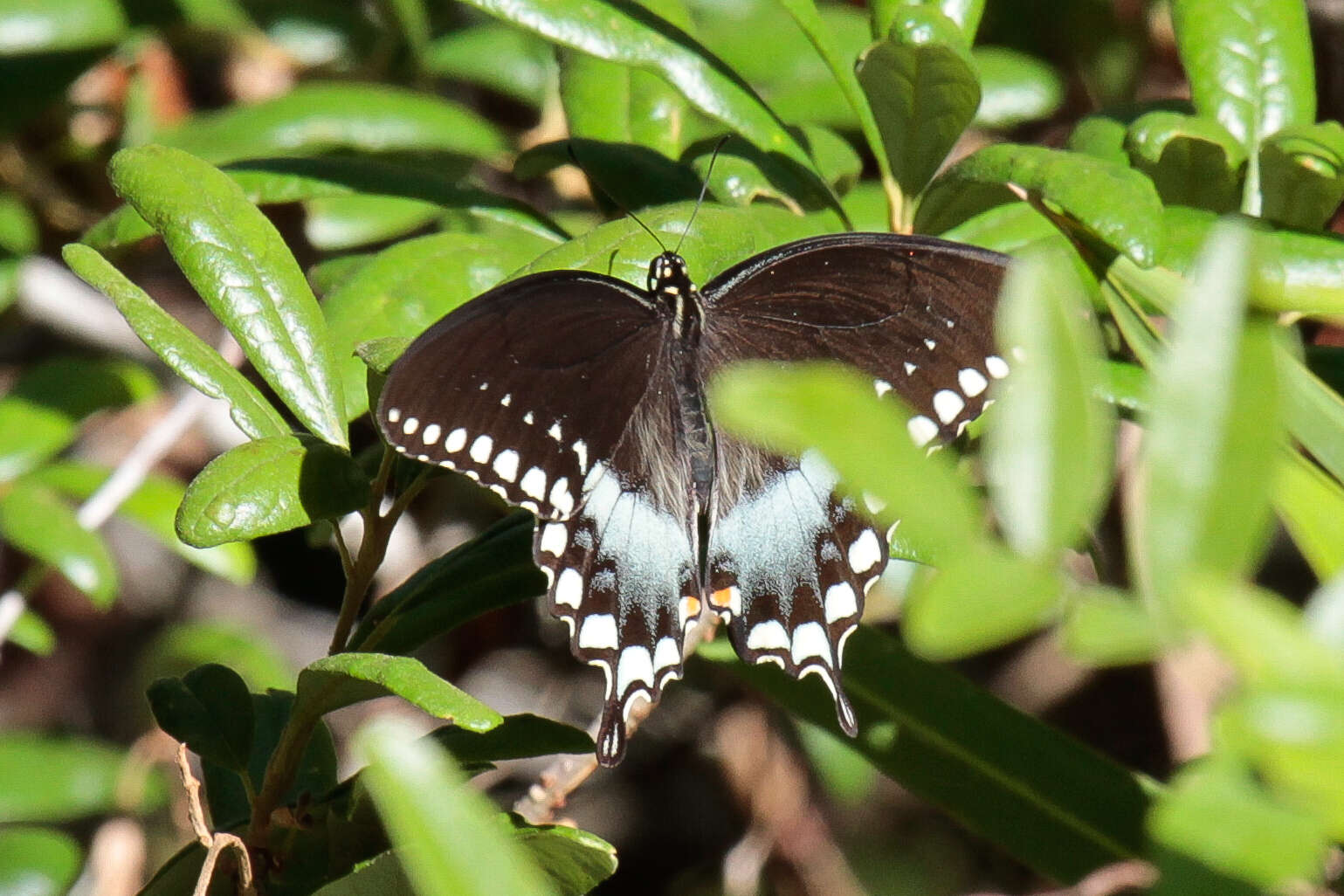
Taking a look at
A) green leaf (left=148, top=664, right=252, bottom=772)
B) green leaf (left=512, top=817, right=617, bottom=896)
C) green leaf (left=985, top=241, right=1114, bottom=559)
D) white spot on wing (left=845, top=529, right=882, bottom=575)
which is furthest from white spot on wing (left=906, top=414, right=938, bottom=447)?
green leaf (left=985, top=241, right=1114, bottom=559)

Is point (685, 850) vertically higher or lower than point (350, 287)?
lower

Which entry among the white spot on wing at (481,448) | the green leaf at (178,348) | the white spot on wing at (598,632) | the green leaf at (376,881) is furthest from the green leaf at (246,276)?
the white spot on wing at (598,632)

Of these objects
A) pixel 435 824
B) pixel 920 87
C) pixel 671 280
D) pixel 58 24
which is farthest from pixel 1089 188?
pixel 58 24

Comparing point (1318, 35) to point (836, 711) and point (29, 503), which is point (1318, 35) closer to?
point (836, 711)

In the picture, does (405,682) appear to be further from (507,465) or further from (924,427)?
(924,427)

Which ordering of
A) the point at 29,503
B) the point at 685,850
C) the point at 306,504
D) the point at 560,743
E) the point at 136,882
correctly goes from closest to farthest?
the point at 306,504 < the point at 560,743 < the point at 29,503 < the point at 136,882 < the point at 685,850

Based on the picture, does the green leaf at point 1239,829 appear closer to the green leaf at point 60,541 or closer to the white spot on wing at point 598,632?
the white spot on wing at point 598,632

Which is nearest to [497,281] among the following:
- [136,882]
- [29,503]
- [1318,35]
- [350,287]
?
[350,287]
